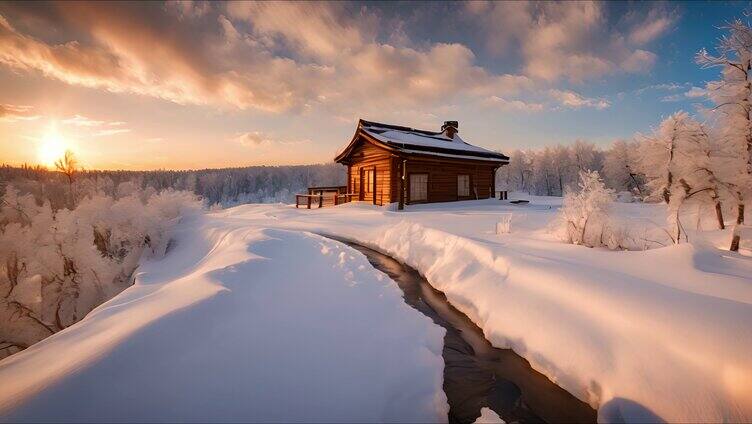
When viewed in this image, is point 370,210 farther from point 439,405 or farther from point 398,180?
point 439,405

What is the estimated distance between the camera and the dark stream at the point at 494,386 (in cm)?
309

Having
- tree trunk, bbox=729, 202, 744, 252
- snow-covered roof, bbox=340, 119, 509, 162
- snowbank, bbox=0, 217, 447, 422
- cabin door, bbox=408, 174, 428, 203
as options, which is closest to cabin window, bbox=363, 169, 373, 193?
snow-covered roof, bbox=340, 119, 509, 162

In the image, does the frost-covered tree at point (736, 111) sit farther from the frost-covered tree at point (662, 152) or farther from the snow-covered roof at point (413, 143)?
the snow-covered roof at point (413, 143)

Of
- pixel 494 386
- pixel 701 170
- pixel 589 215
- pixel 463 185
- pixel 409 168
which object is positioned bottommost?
pixel 494 386

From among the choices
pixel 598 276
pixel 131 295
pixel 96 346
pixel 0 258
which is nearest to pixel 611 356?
pixel 598 276

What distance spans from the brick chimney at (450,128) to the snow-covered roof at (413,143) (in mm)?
1724

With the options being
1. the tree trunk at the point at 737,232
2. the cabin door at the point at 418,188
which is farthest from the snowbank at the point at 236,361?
the cabin door at the point at 418,188

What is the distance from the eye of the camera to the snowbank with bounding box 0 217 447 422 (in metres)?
2.42

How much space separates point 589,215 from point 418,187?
10579 millimetres

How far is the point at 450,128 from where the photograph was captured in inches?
937

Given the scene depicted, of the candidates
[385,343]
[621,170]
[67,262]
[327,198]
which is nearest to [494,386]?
[385,343]

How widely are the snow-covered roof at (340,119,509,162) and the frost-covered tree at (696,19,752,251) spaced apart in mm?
10559

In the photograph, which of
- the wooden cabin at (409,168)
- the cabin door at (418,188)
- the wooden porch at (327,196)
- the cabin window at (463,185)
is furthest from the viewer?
the wooden porch at (327,196)

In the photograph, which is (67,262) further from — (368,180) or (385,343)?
(368,180)
